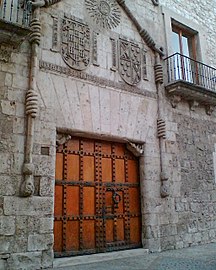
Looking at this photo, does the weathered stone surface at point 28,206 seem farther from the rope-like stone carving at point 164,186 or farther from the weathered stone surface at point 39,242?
the rope-like stone carving at point 164,186

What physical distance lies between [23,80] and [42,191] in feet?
5.67

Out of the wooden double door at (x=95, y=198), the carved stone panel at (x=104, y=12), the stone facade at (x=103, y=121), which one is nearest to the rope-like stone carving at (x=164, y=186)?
the stone facade at (x=103, y=121)

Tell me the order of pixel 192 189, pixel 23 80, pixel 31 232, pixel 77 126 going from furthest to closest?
1. pixel 192 189
2. pixel 77 126
3. pixel 23 80
4. pixel 31 232

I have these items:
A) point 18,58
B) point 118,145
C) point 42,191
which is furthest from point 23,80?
point 118,145

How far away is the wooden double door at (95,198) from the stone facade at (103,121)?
232mm

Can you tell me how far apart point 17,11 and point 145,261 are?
444 cm

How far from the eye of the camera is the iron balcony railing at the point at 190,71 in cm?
688

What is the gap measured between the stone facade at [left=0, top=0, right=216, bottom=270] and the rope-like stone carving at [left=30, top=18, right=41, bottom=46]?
0.07ft

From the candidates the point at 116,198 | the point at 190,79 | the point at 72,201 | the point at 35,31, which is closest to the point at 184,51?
the point at 190,79

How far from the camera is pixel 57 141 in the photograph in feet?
16.2

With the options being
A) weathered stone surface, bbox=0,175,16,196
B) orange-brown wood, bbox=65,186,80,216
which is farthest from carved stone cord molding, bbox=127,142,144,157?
weathered stone surface, bbox=0,175,16,196

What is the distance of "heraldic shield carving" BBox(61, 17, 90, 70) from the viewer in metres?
5.33

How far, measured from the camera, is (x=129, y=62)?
20.2 ft

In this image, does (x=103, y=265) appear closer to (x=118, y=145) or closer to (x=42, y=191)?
(x=42, y=191)
